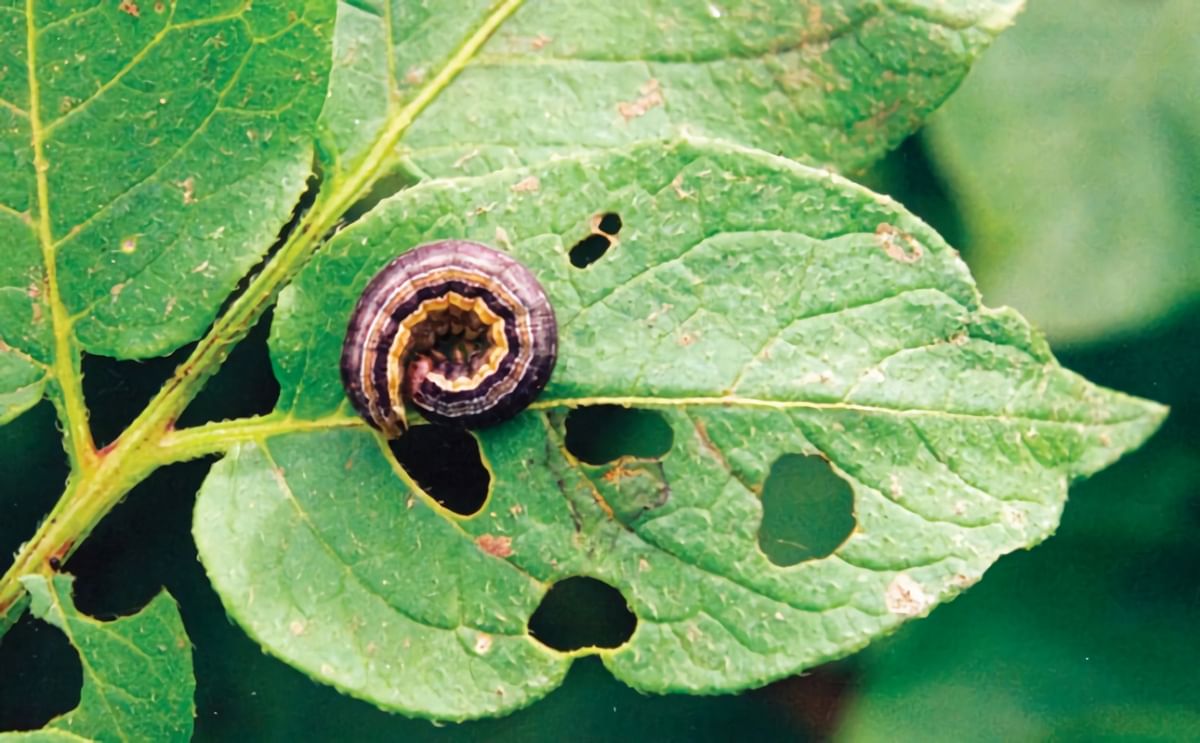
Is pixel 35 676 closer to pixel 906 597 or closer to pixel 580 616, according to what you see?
pixel 580 616

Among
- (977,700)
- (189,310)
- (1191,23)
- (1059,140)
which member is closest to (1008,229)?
(1059,140)

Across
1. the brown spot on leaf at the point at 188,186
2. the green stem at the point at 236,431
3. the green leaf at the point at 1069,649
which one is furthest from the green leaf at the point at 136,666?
the green leaf at the point at 1069,649

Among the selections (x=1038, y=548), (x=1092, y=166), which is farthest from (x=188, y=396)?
(x=1092, y=166)

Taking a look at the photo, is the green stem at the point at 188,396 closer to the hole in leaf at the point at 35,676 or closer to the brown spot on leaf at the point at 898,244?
the hole in leaf at the point at 35,676

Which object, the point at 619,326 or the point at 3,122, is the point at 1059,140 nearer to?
the point at 619,326

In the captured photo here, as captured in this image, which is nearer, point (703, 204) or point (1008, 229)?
point (703, 204)

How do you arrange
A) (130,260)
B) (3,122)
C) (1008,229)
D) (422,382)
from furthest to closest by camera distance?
(1008,229) < (422,382) < (130,260) < (3,122)
